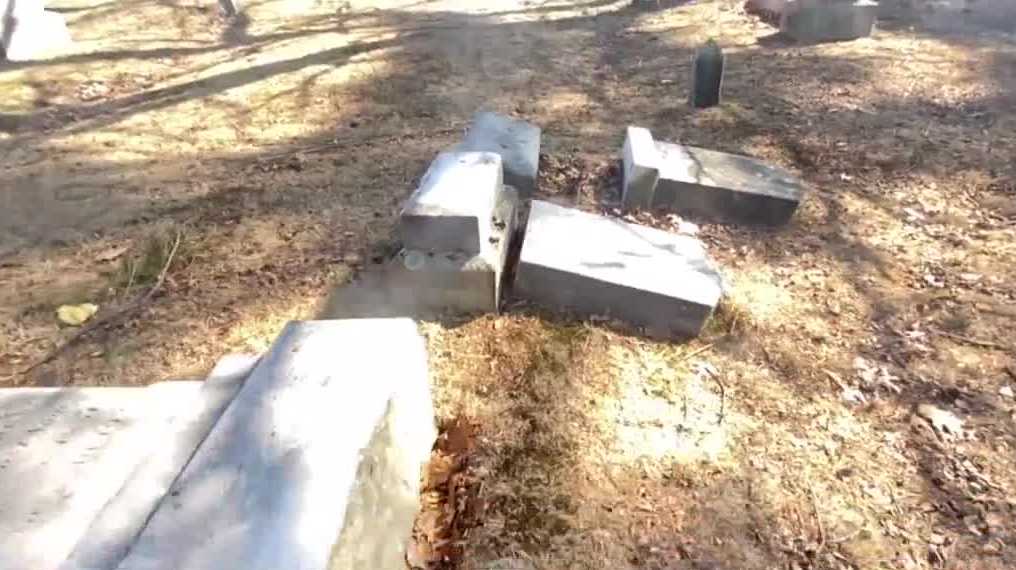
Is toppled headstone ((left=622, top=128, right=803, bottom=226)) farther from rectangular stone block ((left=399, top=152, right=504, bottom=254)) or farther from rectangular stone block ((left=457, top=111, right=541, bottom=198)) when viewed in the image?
rectangular stone block ((left=399, top=152, right=504, bottom=254))

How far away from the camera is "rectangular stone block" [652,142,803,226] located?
12.7 feet

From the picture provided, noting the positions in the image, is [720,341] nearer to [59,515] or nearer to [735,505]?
[735,505]

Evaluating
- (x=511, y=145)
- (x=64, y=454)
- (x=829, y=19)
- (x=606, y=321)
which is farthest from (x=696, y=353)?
(x=829, y=19)

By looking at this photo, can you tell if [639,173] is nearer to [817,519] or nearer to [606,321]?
[606,321]

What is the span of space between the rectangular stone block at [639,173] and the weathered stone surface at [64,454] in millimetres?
2695

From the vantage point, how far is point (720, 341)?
304 centimetres

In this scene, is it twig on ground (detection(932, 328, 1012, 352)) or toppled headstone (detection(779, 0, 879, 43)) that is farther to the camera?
toppled headstone (detection(779, 0, 879, 43))

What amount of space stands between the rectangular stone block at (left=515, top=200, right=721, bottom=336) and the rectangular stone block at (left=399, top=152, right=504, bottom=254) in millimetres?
260

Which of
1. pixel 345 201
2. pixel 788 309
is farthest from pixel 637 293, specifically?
pixel 345 201

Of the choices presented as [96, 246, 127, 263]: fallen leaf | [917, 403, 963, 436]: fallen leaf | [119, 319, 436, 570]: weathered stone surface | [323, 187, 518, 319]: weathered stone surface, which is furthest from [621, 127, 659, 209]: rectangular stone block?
[96, 246, 127, 263]: fallen leaf

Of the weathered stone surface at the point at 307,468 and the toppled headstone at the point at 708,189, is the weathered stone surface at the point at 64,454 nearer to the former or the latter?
the weathered stone surface at the point at 307,468

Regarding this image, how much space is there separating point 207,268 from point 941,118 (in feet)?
17.7

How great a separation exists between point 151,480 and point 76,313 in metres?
2.05

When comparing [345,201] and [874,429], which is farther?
[345,201]
